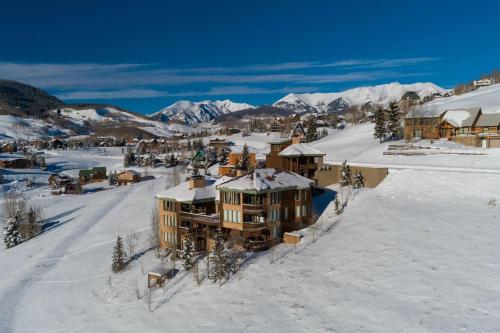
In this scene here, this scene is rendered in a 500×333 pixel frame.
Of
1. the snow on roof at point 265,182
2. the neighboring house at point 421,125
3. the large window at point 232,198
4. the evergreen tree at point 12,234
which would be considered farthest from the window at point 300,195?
the evergreen tree at point 12,234

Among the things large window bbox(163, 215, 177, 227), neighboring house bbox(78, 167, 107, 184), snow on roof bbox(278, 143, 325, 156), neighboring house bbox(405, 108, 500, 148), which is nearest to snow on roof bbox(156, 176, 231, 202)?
large window bbox(163, 215, 177, 227)

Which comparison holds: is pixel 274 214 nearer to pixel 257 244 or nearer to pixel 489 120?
pixel 257 244

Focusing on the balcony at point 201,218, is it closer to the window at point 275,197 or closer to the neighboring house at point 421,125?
the window at point 275,197

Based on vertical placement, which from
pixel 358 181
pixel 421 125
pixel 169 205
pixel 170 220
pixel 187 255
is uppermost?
Answer: pixel 421 125

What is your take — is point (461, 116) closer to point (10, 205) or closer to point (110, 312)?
point (110, 312)

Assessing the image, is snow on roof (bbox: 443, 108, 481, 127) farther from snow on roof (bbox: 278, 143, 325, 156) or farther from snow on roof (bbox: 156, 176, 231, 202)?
snow on roof (bbox: 156, 176, 231, 202)

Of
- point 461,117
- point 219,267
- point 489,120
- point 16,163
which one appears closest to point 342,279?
point 219,267
